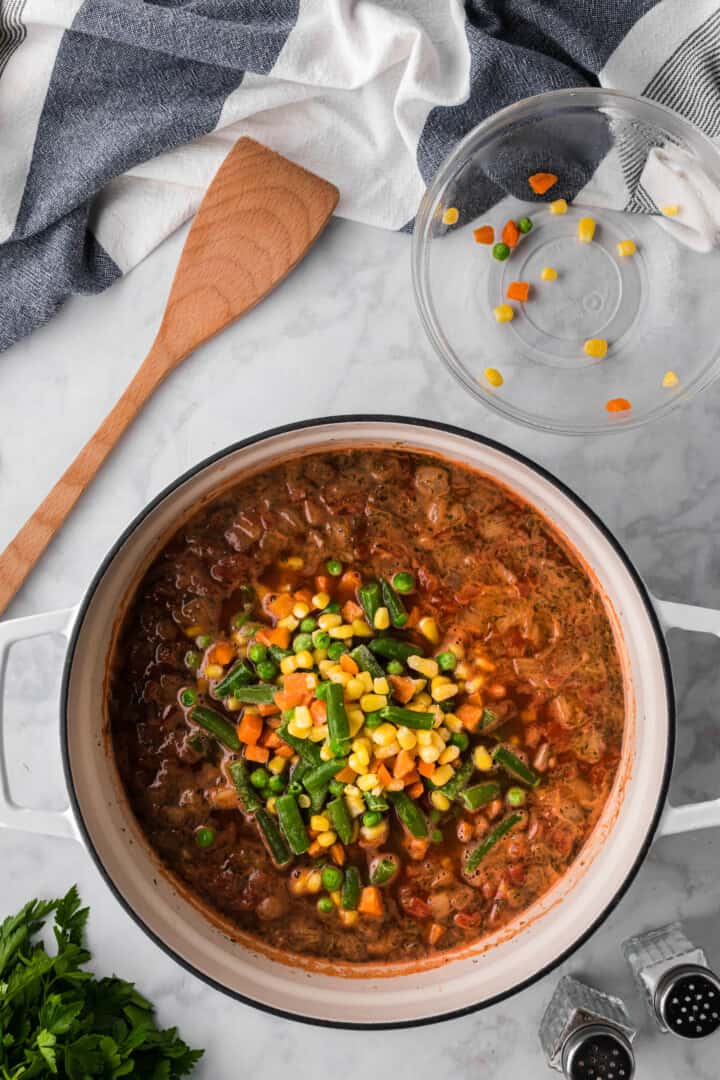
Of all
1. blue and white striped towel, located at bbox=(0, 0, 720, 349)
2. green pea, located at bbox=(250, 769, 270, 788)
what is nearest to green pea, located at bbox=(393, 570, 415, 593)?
green pea, located at bbox=(250, 769, 270, 788)

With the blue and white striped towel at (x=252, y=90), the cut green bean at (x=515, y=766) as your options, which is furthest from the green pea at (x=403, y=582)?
the blue and white striped towel at (x=252, y=90)

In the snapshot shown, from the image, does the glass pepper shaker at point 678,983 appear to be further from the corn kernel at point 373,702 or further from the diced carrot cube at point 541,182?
the diced carrot cube at point 541,182

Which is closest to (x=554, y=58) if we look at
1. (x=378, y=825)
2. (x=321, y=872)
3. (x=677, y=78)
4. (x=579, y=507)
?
(x=677, y=78)

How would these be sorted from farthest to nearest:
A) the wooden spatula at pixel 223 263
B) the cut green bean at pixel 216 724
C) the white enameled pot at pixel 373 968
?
the wooden spatula at pixel 223 263 → the cut green bean at pixel 216 724 → the white enameled pot at pixel 373 968

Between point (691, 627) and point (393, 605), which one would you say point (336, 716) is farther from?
point (691, 627)

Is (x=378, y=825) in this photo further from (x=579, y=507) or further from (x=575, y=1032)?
(x=579, y=507)

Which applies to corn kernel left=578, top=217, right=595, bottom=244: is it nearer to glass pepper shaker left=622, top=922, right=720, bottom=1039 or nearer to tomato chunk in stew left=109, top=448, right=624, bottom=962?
tomato chunk in stew left=109, top=448, right=624, bottom=962
